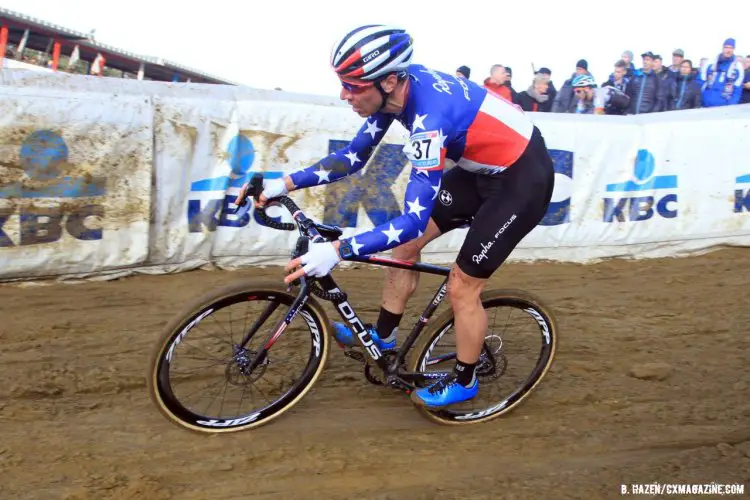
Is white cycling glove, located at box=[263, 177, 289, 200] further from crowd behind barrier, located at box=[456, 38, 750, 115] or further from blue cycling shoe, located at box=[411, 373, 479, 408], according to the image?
crowd behind barrier, located at box=[456, 38, 750, 115]

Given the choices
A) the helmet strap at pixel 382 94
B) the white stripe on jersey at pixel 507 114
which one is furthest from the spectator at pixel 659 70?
the helmet strap at pixel 382 94

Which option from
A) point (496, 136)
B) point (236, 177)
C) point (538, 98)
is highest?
point (538, 98)

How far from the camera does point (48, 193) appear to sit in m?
5.79

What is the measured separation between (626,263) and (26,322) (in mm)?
6551

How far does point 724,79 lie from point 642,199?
4062 millimetres

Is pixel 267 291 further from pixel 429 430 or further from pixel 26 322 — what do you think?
pixel 26 322

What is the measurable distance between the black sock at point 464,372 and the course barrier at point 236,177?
3.54 m

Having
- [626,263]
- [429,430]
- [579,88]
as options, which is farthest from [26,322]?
[579,88]

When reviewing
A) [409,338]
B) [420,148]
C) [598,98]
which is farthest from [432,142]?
[598,98]

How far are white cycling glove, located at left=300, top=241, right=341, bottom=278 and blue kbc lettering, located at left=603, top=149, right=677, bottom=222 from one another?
5.93m

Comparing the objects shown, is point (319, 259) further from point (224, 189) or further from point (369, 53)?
point (224, 189)

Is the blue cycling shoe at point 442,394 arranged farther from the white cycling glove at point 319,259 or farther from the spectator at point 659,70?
the spectator at point 659,70

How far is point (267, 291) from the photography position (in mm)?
3186

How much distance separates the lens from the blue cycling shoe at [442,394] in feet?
11.9
